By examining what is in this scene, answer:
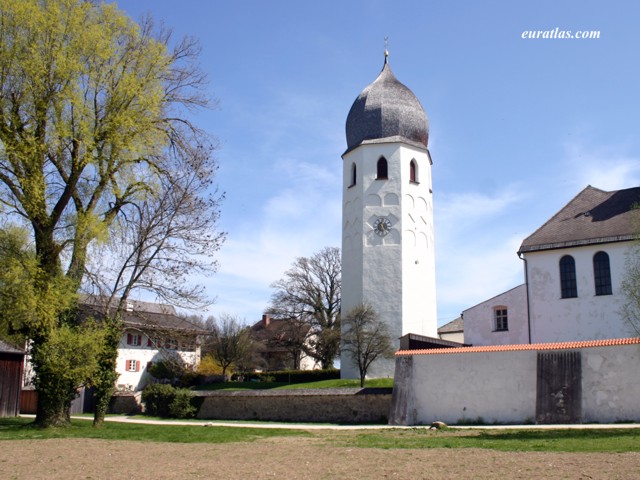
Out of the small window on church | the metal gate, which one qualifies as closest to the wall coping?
the metal gate

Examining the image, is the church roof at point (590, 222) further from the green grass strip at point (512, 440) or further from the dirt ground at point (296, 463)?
the dirt ground at point (296, 463)

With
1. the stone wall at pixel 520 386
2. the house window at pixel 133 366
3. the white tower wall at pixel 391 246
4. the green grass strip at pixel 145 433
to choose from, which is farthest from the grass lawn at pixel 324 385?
the green grass strip at pixel 145 433

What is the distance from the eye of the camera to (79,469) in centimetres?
1172

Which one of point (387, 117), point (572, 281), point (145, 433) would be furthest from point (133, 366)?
point (572, 281)

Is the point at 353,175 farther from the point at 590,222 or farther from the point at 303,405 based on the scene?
the point at 303,405

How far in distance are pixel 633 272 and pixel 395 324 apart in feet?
56.8

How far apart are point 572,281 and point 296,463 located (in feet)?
71.1

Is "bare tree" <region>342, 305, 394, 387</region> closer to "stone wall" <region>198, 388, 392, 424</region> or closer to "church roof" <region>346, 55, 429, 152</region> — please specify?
"stone wall" <region>198, 388, 392, 424</region>

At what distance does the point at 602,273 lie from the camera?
29.3 m

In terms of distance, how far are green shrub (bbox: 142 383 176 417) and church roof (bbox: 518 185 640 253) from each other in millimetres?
17708

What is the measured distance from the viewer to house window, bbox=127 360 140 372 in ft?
159

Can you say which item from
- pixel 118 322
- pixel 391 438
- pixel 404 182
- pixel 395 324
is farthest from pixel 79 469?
pixel 404 182

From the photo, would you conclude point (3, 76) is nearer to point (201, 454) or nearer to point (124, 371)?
point (201, 454)

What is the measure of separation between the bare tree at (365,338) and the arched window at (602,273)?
11.9 m
